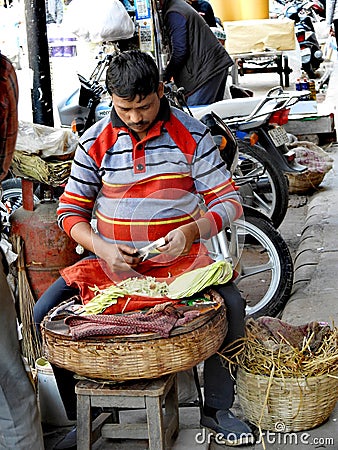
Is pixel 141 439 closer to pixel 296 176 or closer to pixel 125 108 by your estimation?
pixel 125 108

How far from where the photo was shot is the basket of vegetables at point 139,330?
282 centimetres

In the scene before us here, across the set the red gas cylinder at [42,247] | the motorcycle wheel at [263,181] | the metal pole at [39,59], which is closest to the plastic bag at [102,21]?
the metal pole at [39,59]

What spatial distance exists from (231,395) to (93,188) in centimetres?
103

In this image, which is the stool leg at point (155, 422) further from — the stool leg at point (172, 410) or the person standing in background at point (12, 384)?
the person standing in background at point (12, 384)

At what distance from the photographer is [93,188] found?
11.0 ft

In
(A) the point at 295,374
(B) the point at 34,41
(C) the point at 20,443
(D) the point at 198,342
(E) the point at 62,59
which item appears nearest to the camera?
(C) the point at 20,443

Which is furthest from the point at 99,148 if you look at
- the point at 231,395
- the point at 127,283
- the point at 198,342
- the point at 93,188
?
the point at 231,395

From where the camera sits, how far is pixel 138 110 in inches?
124

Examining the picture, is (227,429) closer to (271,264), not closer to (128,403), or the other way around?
(128,403)

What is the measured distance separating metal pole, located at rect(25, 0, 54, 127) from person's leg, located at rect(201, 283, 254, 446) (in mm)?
2041

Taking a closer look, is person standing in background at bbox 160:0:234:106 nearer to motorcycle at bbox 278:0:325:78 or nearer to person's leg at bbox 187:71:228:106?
person's leg at bbox 187:71:228:106

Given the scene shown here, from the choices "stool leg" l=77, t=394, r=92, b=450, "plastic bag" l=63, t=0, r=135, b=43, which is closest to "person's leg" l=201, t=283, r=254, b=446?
"stool leg" l=77, t=394, r=92, b=450

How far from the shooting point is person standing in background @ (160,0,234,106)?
7.08 m

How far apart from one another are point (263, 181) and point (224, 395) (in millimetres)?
3320
